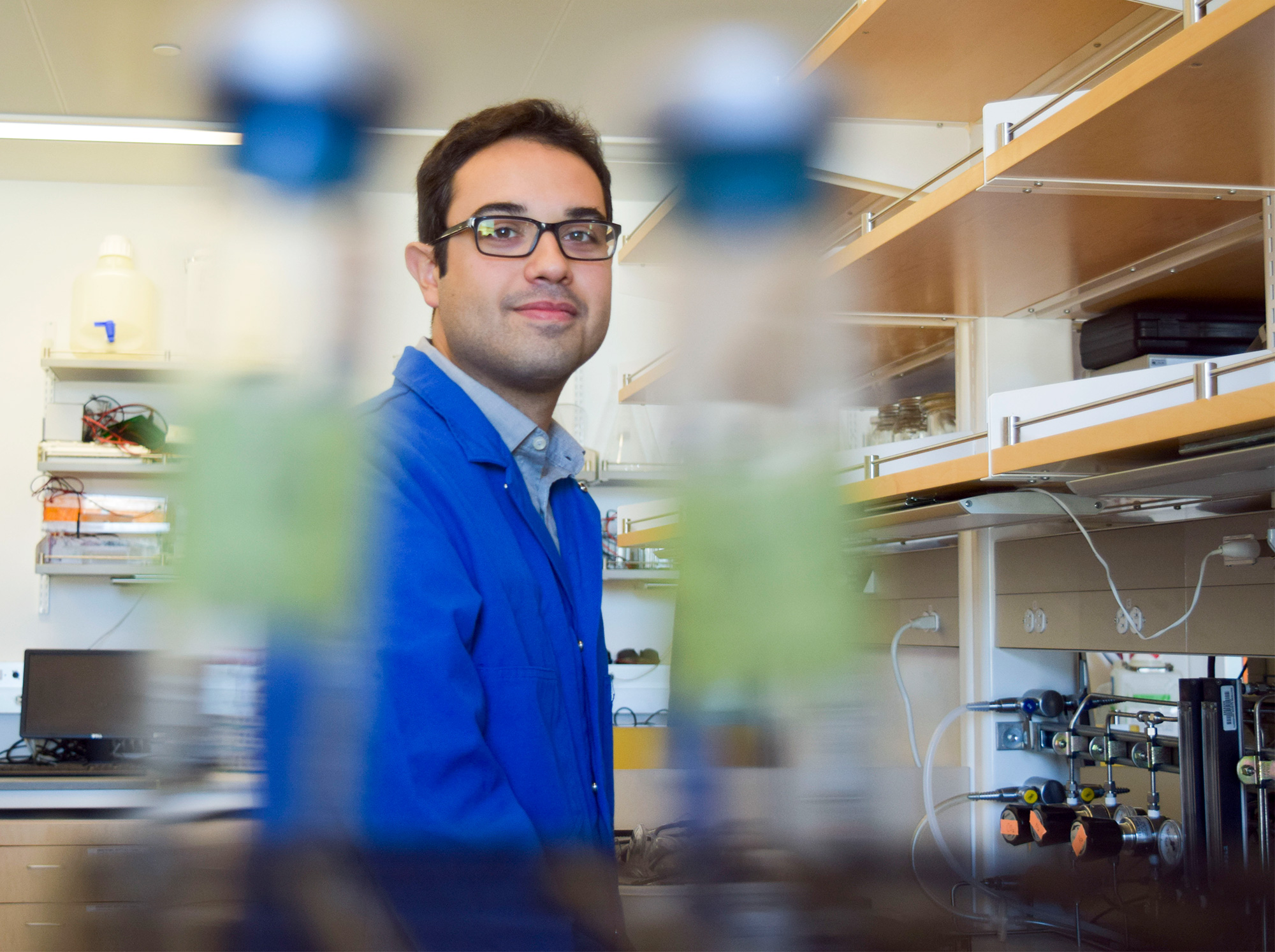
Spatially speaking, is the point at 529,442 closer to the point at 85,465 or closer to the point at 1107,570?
the point at 1107,570

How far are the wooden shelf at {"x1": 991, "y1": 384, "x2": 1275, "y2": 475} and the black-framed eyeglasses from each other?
1.92 feet

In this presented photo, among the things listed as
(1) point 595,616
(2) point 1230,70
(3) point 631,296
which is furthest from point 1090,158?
(3) point 631,296

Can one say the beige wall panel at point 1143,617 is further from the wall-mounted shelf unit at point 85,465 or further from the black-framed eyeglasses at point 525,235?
the wall-mounted shelf unit at point 85,465

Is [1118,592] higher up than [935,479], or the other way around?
[935,479]

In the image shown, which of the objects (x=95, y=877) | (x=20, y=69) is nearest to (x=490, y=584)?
(x=95, y=877)

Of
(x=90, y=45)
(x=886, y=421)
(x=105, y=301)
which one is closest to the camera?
(x=886, y=421)

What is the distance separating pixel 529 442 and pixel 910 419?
160cm

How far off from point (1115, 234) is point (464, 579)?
118 cm

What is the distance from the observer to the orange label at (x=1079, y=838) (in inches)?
50.6

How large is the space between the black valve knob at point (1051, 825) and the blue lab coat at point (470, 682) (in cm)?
81

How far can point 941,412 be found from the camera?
2.15m

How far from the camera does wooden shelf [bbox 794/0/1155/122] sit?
1.53m

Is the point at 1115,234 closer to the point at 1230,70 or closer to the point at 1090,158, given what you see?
the point at 1090,158

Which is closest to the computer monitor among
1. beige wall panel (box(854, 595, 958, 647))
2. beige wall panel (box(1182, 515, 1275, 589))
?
beige wall panel (box(854, 595, 958, 647))
